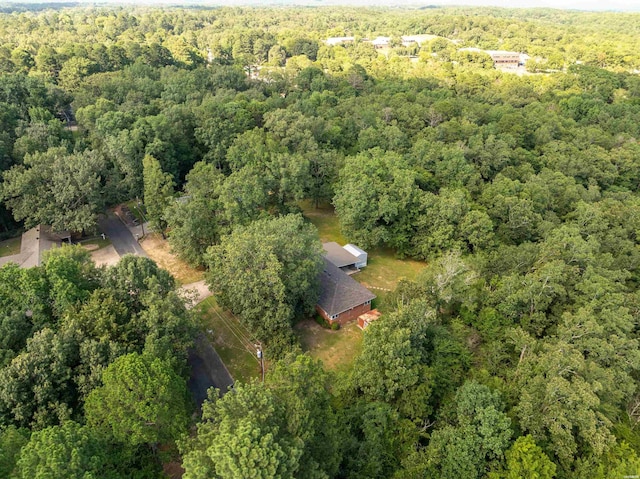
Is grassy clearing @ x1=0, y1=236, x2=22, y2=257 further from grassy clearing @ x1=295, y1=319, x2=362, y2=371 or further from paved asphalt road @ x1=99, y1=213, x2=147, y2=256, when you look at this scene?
grassy clearing @ x1=295, y1=319, x2=362, y2=371

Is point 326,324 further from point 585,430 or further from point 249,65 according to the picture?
point 249,65

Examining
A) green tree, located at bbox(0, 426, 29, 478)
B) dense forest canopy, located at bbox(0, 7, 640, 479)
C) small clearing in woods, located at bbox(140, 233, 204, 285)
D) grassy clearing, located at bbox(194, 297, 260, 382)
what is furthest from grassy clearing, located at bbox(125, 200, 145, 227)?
green tree, located at bbox(0, 426, 29, 478)

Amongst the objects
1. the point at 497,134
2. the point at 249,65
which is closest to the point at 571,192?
the point at 497,134

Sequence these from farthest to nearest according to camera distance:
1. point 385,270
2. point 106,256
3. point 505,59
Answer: point 505,59 → point 385,270 → point 106,256

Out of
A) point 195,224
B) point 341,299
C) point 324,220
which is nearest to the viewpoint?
point 341,299

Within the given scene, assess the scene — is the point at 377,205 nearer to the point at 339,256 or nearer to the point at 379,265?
the point at 379,265

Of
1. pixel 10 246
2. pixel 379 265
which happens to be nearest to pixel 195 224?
pixel 379 265

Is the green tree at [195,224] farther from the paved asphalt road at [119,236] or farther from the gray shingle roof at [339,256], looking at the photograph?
the gray shingle roof at [339,256]

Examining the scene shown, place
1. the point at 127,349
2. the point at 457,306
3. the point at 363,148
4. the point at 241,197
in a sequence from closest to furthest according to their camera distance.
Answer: the point at 127,349 < the point at 457,306 < the point at 241,197 < the point at 363,148
